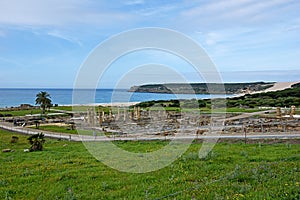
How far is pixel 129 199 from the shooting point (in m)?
6.82

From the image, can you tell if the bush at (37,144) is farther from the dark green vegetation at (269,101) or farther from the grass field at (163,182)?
the dark green vegetation at (269,101)

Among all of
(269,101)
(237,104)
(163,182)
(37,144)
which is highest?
(269,101)

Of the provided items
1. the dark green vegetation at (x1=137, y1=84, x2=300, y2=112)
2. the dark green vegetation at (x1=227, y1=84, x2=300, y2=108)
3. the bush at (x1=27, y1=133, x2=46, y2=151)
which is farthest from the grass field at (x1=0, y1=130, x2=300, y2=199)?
the dark green vegetation at (x1=227, y1=84, x2=300, y2=108)

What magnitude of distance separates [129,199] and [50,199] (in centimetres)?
193

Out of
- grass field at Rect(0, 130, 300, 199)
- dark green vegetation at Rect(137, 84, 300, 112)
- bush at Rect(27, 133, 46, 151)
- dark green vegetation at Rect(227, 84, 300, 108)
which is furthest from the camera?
dark green vegetation at Rect(227, 84, 300, 108)

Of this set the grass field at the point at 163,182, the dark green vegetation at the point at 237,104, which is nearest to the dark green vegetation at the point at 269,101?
the dark green vegetation at the point at 237,104

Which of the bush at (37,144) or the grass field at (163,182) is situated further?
the bush at (37,144)

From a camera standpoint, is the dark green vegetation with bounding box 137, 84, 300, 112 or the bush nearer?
the bush

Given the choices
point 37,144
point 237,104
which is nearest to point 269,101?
point 237,104

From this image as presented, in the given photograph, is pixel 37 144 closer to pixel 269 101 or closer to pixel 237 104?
pixel 237 104

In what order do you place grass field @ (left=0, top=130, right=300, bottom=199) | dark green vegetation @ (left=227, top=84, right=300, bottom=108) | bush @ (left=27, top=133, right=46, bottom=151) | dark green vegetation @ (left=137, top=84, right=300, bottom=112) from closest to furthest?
grass field @ (left=0, top=130, right=300, bottom=199) < bush @ (left=27, top=133, right=46, bottom=151) < dark green vegetation @ (left=137, top=84, right=300, bottom=112) < dark green vegetation @ (left=227, top=84, right=300, bottom=108)

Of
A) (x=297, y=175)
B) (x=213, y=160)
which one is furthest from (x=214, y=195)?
(x=213, y=160)

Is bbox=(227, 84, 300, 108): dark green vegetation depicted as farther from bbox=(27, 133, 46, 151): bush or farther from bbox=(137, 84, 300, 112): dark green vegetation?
bbox=(27, 133, 46, 151): bush

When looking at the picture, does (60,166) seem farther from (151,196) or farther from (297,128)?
(297,128)
